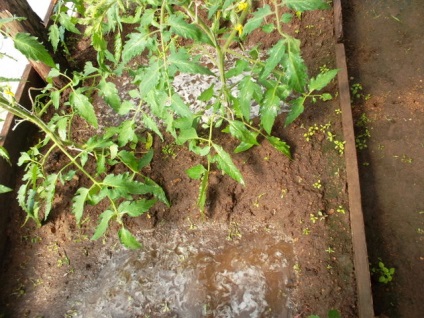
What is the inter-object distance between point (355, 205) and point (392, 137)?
68 cm

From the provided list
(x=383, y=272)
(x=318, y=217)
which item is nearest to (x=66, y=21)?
(x=318, y=217)

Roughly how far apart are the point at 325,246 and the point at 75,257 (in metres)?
1.51

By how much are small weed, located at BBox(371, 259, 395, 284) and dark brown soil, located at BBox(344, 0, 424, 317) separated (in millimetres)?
25

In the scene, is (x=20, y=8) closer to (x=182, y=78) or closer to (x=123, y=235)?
(x=182, y=78)

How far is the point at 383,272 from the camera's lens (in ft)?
6.10

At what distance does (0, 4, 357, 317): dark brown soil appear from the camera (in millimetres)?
1889

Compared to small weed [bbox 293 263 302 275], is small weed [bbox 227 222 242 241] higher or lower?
higher

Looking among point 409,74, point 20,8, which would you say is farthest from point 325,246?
point 20,8

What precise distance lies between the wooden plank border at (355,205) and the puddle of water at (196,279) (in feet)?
1.16

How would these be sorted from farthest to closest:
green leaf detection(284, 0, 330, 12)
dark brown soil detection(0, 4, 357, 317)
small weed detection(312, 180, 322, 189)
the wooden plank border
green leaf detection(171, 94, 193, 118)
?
1. small weed detection(312, 180, 322, 189)
2. dark brown soil detection(0, 4, 357, 317)
3. the wooden plank border
4. green leaf detection(171, 94, 193, 118)
5. green leaf detection(284, 0, 330, 12)

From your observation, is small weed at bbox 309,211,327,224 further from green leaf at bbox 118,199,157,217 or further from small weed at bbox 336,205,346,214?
green leaf at bbox 118,199,157,217

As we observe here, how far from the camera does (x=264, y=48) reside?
262 centimetres

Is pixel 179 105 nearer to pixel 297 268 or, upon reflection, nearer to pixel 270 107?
pixel 270 107

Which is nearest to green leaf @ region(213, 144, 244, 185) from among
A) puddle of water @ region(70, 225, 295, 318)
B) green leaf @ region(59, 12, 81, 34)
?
puddle of water @ region(70, 225, 295, 318)
